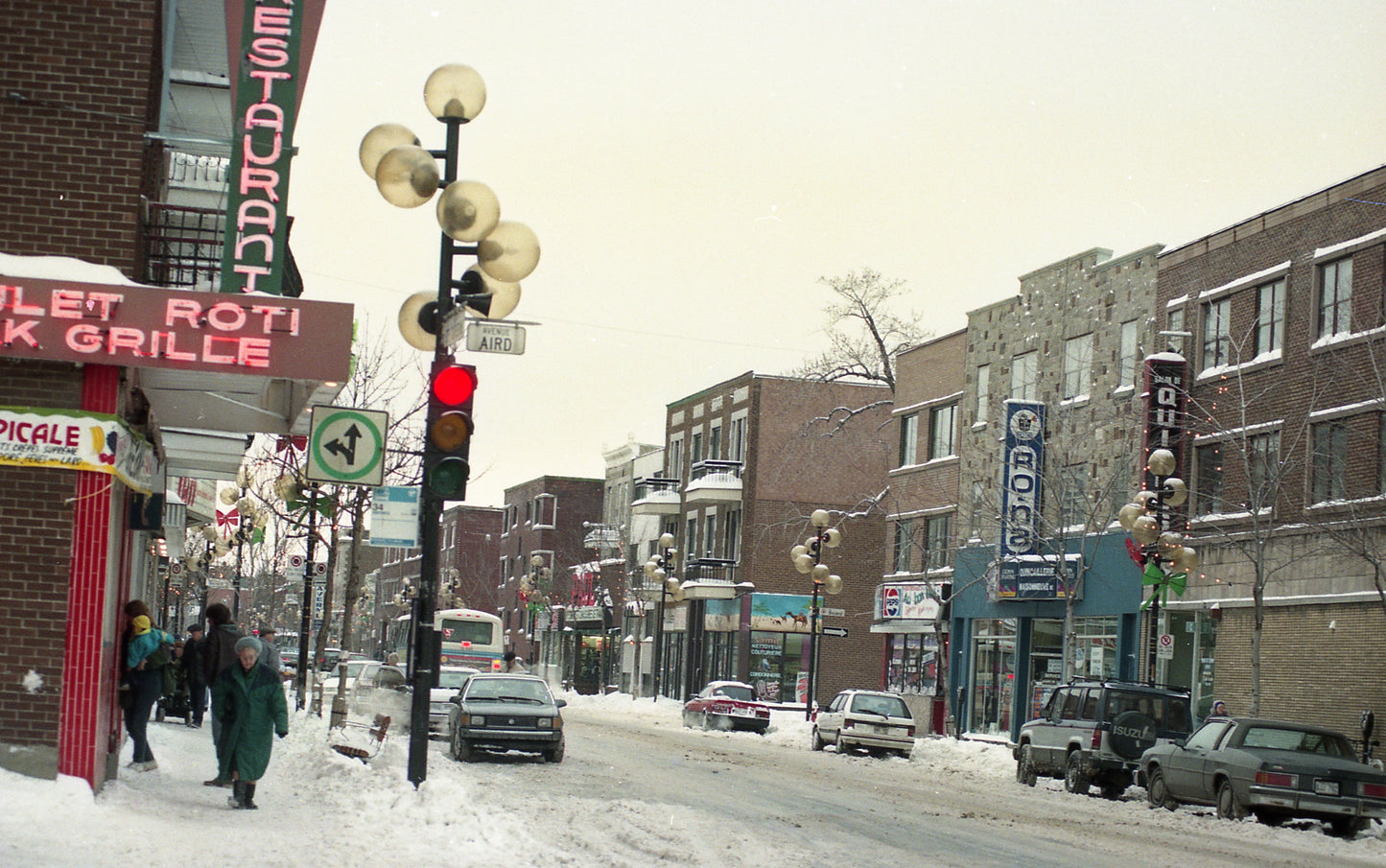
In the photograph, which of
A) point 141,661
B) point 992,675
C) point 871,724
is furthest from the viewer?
point 992,675

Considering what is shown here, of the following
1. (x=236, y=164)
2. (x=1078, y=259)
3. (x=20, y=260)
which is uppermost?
(x=1078, y=259)

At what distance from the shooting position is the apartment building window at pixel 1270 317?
1278 inches

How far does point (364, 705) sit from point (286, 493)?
20.7ft

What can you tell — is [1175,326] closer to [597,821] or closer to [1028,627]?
[1028,627]

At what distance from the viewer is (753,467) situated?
60156 mm

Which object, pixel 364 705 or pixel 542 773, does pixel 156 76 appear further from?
pixel 364 705

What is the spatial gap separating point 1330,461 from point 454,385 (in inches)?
867

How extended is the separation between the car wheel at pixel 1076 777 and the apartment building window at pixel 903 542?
22523 millimetres

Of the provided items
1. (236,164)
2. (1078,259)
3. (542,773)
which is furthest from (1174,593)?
(236,164)

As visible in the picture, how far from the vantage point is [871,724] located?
33.4 m

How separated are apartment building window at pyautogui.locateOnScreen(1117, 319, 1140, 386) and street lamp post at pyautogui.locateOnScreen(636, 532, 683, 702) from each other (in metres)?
18.0

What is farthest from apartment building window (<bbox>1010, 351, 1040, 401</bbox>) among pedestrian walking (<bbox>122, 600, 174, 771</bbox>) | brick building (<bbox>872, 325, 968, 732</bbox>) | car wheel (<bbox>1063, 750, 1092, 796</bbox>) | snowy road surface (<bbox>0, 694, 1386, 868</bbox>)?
pedestrian walking (<bbox>122, 600, 174, 771</bbox>)

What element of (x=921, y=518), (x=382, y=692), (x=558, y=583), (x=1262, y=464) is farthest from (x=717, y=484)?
(x=558, y=583)

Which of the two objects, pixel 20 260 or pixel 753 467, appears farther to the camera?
pixel 753 467
